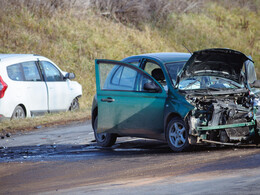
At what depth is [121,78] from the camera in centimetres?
1118

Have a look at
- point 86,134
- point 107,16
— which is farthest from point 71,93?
point 107,16

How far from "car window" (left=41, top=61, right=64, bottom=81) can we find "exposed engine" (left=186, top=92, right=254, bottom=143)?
793 centimetres

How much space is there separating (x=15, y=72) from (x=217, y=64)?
6580mm

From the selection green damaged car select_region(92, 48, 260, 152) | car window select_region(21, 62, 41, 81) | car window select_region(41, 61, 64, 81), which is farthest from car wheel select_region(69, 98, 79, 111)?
green damaged car select_region(92, 48, 260, 152)

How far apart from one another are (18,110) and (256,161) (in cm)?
851

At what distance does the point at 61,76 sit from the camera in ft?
58.8

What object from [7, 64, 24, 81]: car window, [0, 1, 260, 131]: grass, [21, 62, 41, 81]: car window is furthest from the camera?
[0, 1, 260, 131]: grass

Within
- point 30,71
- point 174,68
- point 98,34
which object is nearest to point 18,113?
point 30,71

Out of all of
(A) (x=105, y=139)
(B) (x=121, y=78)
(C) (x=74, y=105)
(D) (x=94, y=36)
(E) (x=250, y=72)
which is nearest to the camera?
(E) (x=250, y=72)

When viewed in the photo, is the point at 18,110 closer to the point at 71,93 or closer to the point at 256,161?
the point at 71,93

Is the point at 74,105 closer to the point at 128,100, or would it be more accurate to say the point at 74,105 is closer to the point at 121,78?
the point at 121,78

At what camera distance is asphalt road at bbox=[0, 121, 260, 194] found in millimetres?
7418

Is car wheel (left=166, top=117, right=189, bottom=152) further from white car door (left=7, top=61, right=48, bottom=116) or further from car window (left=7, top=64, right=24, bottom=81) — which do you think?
car window (left=7, top=64, right=24, bottom=81)

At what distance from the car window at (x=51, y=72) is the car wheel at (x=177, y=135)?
25.0ft
